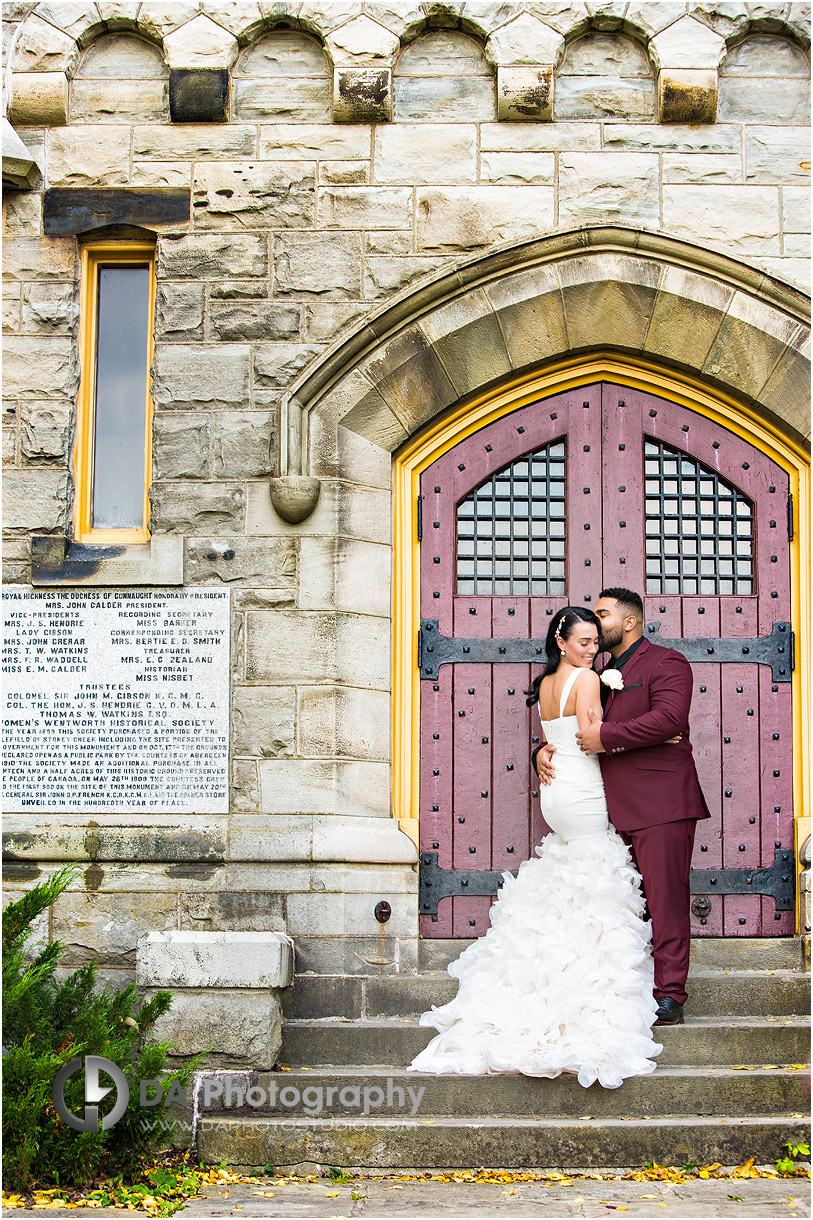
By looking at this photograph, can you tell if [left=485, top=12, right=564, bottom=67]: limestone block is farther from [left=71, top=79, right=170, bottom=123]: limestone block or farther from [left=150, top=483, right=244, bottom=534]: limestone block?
[left=150, top=483, right=244, bottom=534]: limestone block

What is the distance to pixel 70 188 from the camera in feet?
20.1

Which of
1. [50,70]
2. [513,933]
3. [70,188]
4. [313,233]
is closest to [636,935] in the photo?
[513,933]

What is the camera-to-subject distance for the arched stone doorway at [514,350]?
19.5ft

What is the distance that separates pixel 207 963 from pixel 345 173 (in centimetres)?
394

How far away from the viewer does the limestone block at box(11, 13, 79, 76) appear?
613 centimetres

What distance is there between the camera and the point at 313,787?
5.70 m

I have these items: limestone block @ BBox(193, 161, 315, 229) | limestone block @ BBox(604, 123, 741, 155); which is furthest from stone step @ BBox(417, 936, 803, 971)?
limestone block @ BBox(604, 123, 741, 155)

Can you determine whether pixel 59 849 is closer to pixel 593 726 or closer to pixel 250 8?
pixel 593 726

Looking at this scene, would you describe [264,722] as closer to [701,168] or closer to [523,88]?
[523,88]

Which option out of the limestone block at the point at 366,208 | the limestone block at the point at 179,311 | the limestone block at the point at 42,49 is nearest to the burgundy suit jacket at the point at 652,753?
the limestone block at the point at 366,208

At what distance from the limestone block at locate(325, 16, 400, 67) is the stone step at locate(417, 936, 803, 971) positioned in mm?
4474

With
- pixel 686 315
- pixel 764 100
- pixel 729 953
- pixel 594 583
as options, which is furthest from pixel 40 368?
pixel 729 953

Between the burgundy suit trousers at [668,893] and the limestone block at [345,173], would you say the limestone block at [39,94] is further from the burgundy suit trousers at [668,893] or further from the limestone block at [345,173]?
the burgundy suit trousers at [668,893]

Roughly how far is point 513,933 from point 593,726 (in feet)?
3.18
